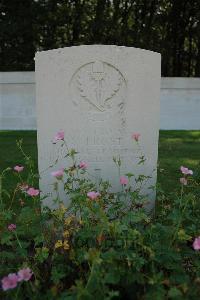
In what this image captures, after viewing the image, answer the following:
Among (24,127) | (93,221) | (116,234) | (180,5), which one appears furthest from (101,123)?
(180,5)

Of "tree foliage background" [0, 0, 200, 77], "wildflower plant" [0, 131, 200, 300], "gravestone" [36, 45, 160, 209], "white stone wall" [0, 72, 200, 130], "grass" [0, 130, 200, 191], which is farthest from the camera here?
"tree foliage background" [0, 0, 200, 77]

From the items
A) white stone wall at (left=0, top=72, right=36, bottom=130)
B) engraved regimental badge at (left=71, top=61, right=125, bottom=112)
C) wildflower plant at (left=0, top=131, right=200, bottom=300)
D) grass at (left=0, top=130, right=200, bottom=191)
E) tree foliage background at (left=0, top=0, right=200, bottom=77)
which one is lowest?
grass at (left=0, top=130, right=200, bottom=191)

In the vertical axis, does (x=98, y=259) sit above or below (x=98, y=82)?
below

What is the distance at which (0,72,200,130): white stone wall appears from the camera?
1098 centimetres

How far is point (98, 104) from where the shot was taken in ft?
11.6

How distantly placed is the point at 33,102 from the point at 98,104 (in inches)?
304

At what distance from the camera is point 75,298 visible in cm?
211

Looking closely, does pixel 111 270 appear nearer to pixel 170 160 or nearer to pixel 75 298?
pixel 75 298

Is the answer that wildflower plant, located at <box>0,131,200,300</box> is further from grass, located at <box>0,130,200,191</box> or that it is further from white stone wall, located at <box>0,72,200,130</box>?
white stone wall, located at <box>0,72,200,130</box>

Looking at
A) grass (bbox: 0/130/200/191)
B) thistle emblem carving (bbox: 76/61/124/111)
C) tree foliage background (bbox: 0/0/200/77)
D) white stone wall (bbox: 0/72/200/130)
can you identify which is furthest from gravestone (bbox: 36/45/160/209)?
tree foliage background (bbox: 0/0/200/77)

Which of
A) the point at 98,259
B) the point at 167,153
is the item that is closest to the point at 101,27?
the point at 167,153

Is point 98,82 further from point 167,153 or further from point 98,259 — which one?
point 167,153

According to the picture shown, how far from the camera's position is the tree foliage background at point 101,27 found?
52.0 ft

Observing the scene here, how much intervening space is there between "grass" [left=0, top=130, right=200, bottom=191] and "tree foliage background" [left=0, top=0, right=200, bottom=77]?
747 centimetres
